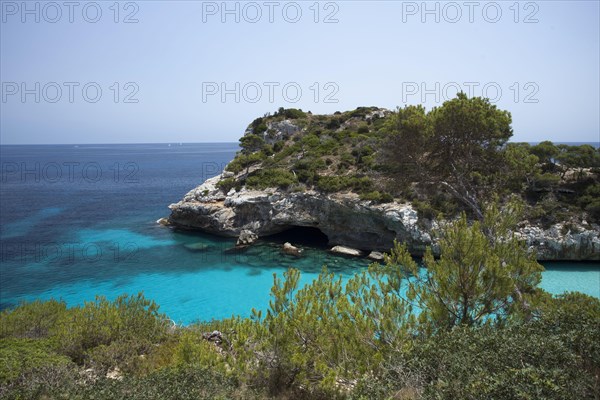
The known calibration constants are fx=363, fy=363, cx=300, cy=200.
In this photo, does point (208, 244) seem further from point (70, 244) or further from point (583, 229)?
point (583, 229)

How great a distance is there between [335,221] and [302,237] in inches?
160

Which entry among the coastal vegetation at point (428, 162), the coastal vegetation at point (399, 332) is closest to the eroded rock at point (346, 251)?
the coastal vegetation at point (428, 162)

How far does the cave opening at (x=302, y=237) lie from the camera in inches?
1108

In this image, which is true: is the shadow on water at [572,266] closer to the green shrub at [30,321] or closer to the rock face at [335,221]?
the rock face at [335,221]

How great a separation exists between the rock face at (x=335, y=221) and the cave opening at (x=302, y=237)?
609 millimetres

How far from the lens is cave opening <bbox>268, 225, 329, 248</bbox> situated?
2814 centimetres

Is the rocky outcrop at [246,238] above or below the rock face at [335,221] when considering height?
below

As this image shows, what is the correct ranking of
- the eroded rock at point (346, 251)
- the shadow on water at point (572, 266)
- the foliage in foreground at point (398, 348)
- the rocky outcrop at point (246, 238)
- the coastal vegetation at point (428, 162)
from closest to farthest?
the foliage in foreground at point (398, 348) → the coastal vegetation at point (428, 162) → the shadow on water at point (572, 266) → the eroded rock at point (346, 251) → the rocky outcrop at point (246, 238)

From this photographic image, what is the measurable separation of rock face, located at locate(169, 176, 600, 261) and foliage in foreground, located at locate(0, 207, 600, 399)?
14.2 meters

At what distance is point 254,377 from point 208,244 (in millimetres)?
22159

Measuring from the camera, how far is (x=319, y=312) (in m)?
6.92

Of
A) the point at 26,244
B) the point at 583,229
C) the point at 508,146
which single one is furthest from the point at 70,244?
the point at 583,229

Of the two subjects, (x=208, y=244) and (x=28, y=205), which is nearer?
(x=208, y=244)

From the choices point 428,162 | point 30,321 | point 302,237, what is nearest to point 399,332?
point 428,162
